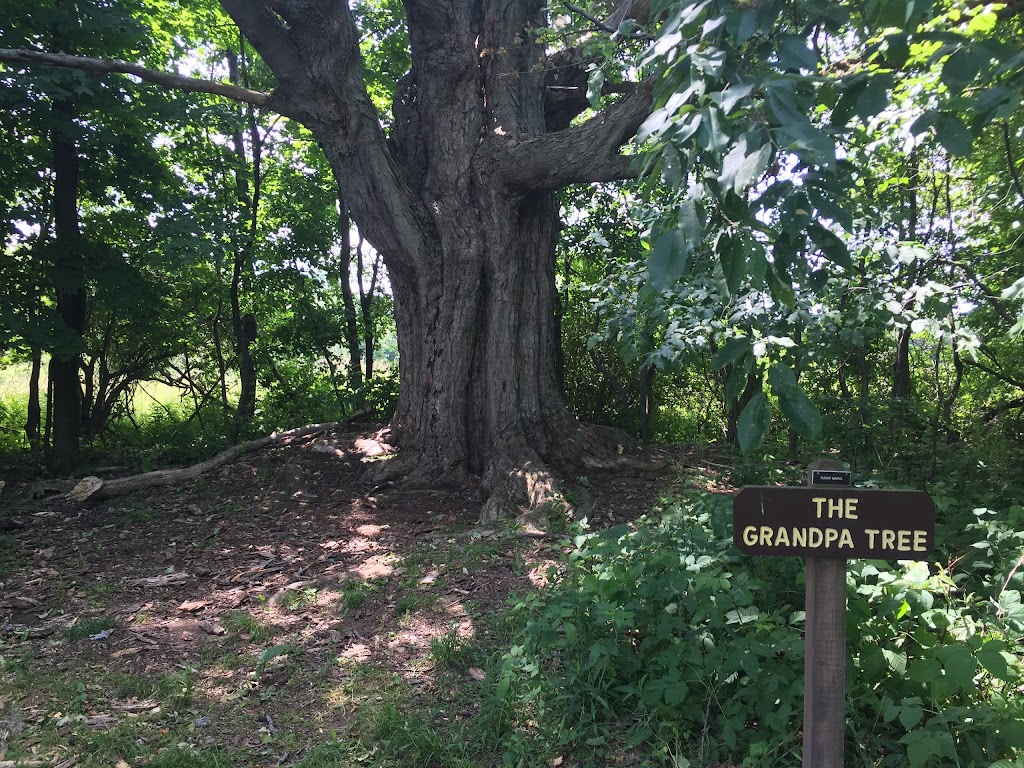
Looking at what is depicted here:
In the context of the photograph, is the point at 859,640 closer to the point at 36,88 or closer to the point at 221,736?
the point at 221,736

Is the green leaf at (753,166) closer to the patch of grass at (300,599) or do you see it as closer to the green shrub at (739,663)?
the green shrub at (739,663)

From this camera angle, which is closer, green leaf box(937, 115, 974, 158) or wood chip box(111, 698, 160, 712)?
green leaf box(937, 115, 974, 158)

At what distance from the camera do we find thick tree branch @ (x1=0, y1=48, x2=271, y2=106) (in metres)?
5.65

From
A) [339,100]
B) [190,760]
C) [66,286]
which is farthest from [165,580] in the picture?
[66,286]

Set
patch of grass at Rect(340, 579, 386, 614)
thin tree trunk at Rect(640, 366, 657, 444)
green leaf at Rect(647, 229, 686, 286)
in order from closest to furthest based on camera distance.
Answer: green leaf at Rect(647, 229, 686, 286) → patch of grass at Rect(340, 579, 386, 614) → thin tree trunk at Rect(640, 366, 657, 444)

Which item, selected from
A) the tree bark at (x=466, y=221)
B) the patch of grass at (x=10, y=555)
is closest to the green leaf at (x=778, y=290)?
the tree bark at (x=466, y=221)

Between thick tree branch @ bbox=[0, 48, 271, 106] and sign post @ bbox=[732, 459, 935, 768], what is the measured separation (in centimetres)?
570

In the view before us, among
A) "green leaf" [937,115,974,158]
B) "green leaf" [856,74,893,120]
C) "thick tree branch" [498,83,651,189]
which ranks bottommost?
"green leaf" [937,115,974,158]

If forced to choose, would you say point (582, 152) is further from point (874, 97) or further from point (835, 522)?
point (835, 522)

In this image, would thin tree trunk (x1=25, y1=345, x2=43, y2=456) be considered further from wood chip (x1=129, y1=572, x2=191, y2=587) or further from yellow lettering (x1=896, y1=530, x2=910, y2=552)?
yellow lettering (x1=896, y1=530, x2=910, y2=552)

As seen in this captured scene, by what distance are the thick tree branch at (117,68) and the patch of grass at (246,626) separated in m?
4.30

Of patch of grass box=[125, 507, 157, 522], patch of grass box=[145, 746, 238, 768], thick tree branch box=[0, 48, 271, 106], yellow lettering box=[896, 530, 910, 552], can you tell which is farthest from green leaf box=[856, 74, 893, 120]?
patch of grass box=[125, 507, 157, 522]

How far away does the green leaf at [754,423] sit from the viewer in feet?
6.82

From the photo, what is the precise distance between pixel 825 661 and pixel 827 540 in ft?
1.33
